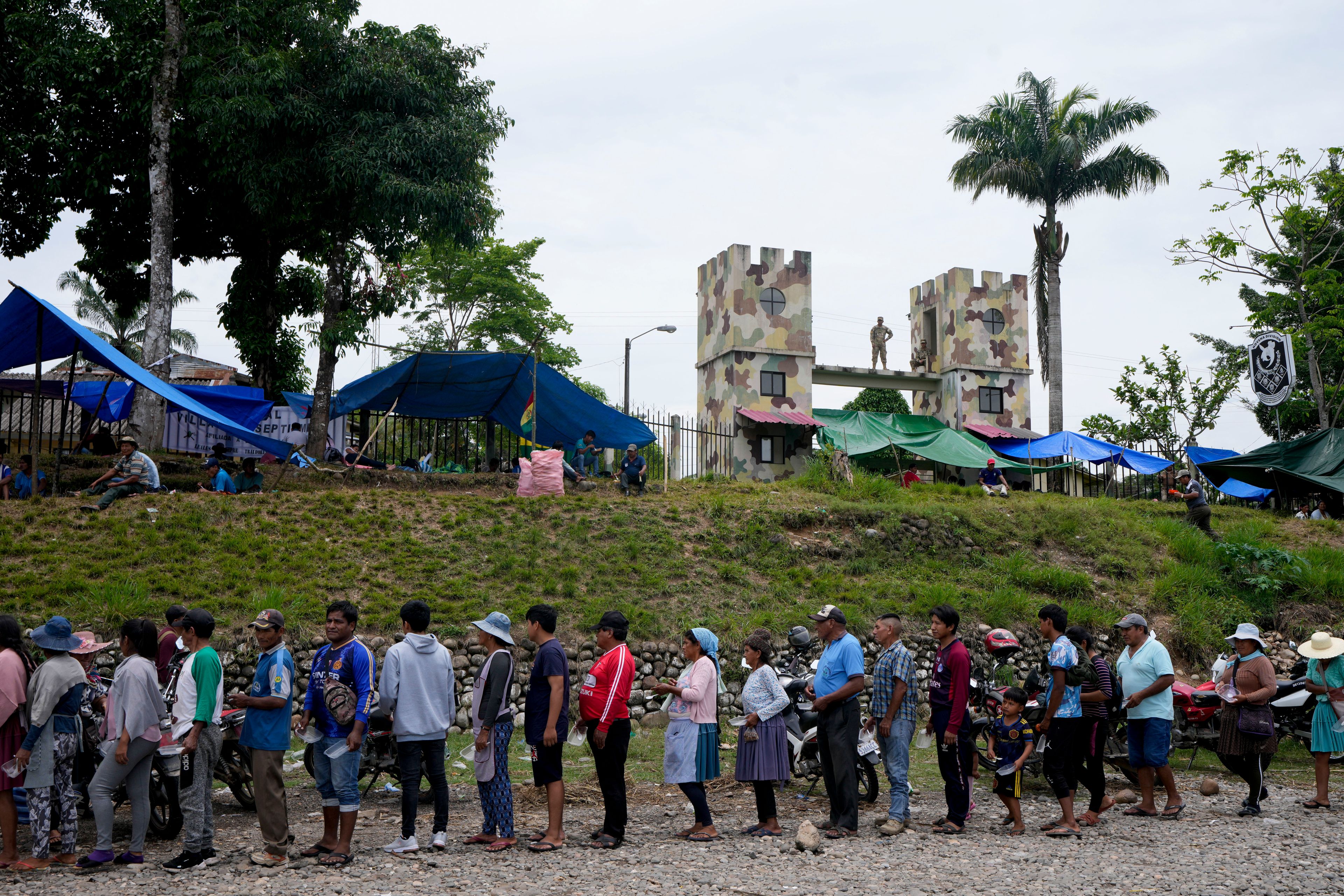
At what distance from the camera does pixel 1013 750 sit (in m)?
7.29

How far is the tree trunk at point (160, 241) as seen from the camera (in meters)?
19.6

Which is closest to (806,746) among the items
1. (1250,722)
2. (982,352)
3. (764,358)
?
(1250,722)

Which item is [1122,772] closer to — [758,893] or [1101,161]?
[758,893]

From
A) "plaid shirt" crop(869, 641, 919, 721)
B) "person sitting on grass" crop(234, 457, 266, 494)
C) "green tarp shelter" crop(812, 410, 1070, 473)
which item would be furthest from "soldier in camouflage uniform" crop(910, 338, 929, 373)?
"plaid shirt" crop(869, 641, 919, 721)

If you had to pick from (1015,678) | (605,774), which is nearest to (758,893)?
(605,774)

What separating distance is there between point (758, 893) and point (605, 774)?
149 cm

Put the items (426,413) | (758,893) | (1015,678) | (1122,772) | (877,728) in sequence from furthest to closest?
(426,413) < (1015,678) < (1122,772) < (877,728) < (758,893)

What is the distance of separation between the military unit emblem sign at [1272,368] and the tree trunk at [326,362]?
1991 cm

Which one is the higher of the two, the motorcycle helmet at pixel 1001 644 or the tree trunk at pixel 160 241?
the tree trunk at pixel 160 241

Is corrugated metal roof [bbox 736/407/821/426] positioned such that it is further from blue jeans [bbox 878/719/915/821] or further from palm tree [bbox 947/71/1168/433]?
blue jeans [bbox 878/719/915/821]

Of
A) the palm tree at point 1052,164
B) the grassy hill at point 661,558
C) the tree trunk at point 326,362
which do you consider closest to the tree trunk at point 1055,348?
the palm tree at point 1052,164

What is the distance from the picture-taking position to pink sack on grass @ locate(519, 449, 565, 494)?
727 inches

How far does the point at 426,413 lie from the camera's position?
73.1 feet

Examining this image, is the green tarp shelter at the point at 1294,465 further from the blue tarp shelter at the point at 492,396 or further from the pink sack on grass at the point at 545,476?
the pink sack on grass at the point at 545,476
